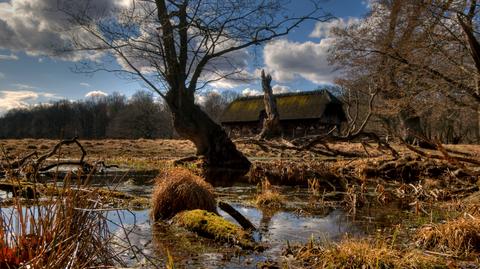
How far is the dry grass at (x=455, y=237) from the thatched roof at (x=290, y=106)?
128 ft

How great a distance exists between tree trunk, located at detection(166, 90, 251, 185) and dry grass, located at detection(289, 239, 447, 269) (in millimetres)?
12130

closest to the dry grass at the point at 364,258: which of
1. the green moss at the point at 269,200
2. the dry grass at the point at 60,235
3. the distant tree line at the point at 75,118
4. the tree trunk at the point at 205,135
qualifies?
the dry grass at the point at 60,235

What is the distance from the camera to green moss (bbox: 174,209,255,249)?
5225 millimetres

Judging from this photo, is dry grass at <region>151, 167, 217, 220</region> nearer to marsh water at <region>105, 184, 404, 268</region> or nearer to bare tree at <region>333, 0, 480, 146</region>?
marsh water at <region>105, 184, 404, 268</region>

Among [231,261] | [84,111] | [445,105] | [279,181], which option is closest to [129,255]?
[231,261]

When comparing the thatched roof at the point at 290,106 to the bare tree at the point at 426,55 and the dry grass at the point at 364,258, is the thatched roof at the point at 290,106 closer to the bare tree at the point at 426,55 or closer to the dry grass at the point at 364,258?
the bare tree at the point at 426,55

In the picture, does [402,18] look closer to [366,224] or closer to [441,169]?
[441,169]

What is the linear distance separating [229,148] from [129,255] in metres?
13.0

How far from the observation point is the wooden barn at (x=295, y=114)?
1772 inches

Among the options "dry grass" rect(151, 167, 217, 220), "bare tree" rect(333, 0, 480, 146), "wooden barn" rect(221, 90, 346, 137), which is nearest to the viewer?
"dry grass" rect(151, 167, 217, 220)

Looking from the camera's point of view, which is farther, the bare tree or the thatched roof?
the thatched roof

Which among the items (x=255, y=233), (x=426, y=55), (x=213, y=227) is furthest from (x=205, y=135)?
(x=213, y=227)

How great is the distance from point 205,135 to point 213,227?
11936 millimetres

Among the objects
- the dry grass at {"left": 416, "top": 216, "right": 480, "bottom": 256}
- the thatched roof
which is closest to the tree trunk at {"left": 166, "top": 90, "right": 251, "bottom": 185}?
the dry grass at {"left": 416, "top": 216, "right": 480, "bottom": 256}
